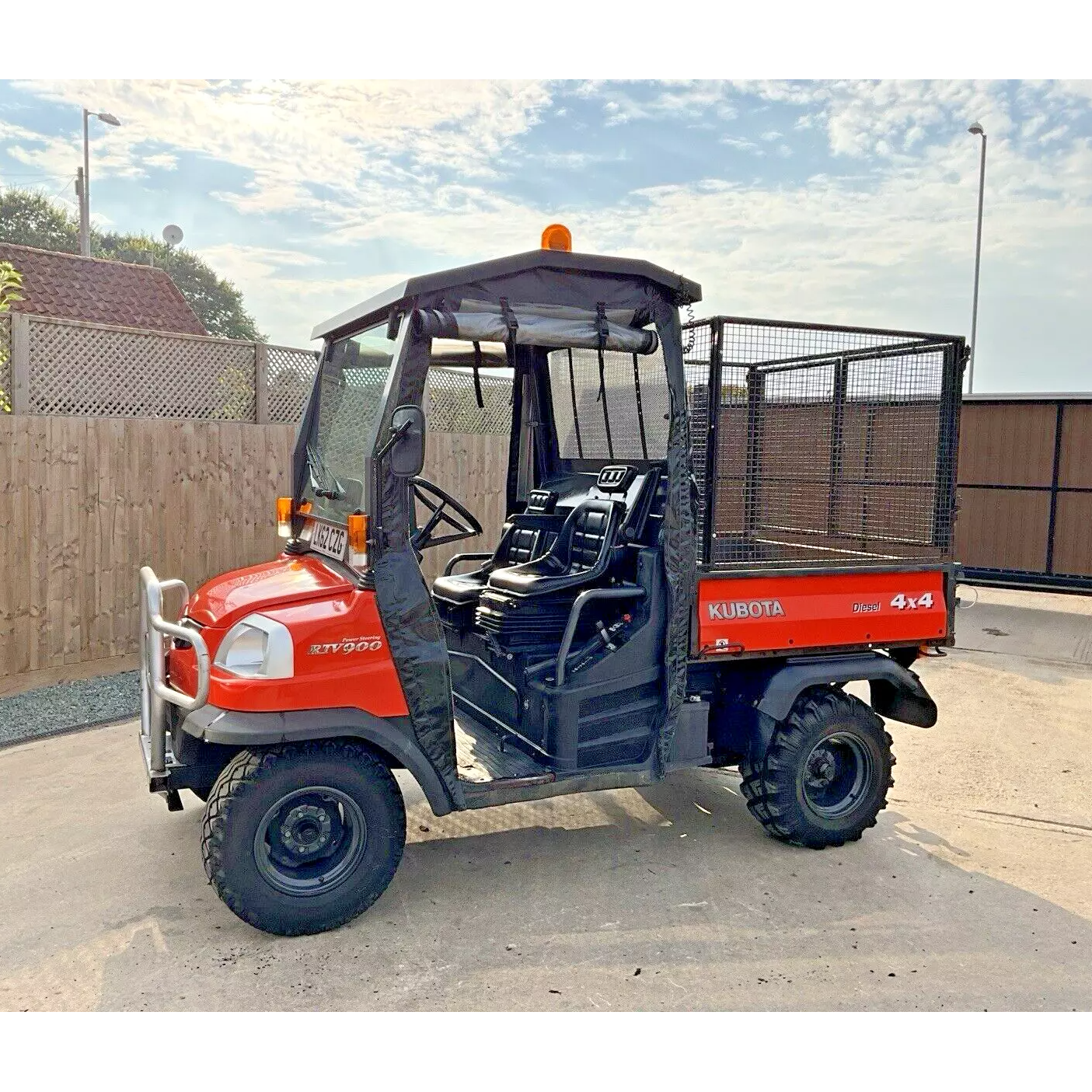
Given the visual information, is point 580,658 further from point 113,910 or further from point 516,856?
point 113,910

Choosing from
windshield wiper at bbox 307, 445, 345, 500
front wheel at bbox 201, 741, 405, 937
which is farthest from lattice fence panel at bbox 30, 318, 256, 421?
front wheel at bbox 201, 741, 405, 937

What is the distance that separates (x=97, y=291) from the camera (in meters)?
17.5

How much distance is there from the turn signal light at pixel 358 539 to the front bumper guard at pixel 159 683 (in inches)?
24.5

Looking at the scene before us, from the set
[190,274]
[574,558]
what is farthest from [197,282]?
[574,558]

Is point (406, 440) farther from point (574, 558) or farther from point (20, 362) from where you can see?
point (20, 362)

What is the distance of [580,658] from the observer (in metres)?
4.10

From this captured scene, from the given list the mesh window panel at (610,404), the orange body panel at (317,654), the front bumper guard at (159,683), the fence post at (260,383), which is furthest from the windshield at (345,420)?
the fence post at (260,383)

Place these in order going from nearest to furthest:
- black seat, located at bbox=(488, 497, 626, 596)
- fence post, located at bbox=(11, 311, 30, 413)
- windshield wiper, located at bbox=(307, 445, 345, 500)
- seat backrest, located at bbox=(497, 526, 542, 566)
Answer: windshield wiper, located at bbox=(307, 445, 345, 500) < black seat, located at bbox=(488, 497, 626, 596) < seat backrest, located at bbox=(497, 526, 542, 566) < fence post, located at bbox=(11, 311, 30, 413)

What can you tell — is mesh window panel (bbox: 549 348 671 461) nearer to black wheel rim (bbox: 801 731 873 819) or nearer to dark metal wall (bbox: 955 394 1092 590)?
black wheel rim (bbox: 801 731 873 819)

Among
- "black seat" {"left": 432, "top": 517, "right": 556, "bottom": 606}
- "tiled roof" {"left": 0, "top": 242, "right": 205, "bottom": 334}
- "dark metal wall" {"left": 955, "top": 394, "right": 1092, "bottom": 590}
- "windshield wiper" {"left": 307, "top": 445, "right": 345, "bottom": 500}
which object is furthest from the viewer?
"tiled roof" {"left": 0, "top": 242, "right": 205, "bottom": 334}

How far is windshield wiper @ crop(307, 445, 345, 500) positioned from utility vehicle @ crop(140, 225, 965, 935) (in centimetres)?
1

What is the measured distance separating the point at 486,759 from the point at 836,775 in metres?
1.70

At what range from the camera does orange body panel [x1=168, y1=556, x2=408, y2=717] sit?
338 cm

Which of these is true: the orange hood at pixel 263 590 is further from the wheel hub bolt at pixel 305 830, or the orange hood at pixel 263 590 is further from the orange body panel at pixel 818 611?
the orange body panel at pixel 818 611
